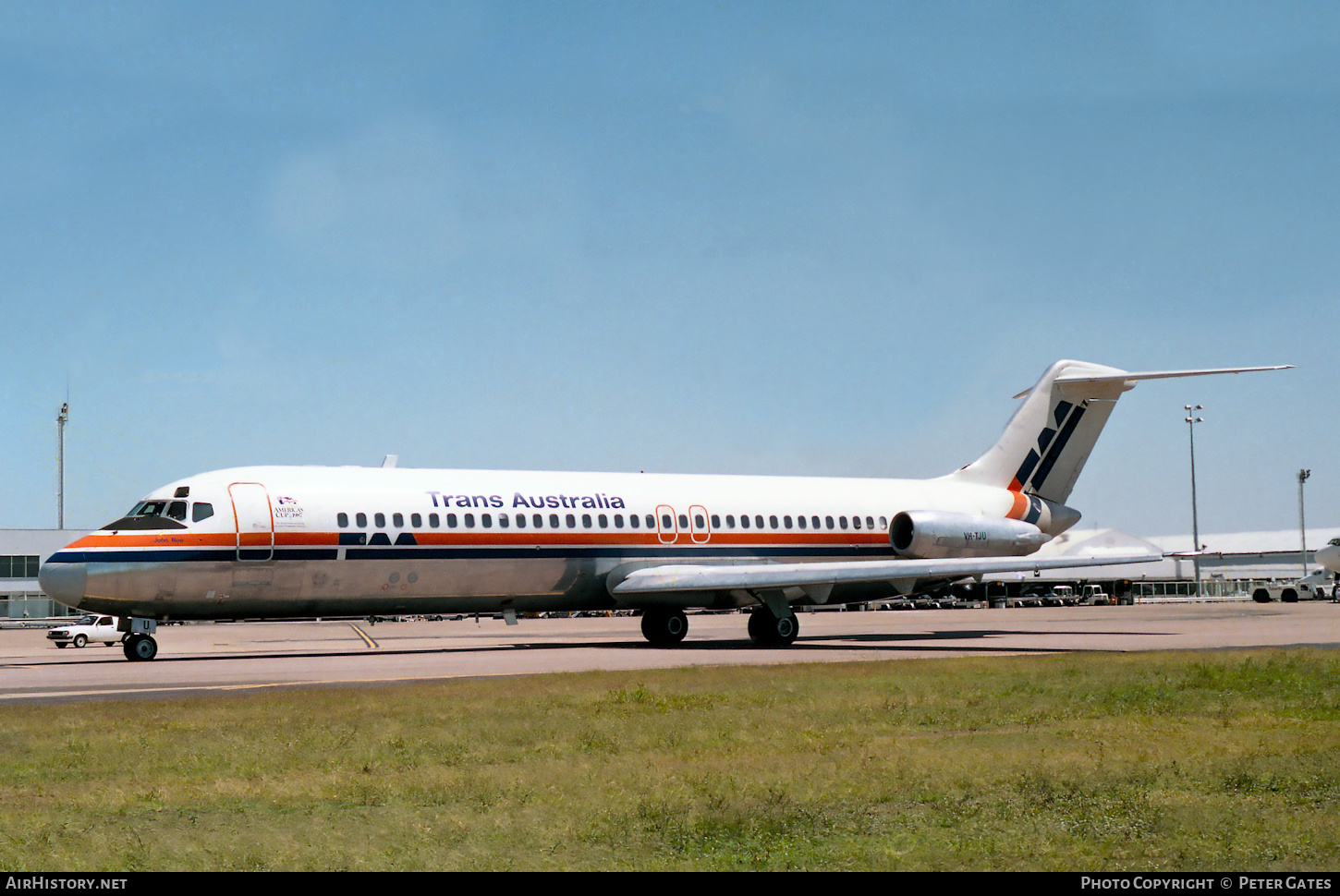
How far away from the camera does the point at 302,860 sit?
23.6 ft

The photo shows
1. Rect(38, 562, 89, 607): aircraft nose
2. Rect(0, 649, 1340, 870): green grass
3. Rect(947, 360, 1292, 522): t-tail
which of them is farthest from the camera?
Rect(947, 360, 1292, 522): t-tail

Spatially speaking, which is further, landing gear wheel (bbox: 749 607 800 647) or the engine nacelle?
the engine nacelle

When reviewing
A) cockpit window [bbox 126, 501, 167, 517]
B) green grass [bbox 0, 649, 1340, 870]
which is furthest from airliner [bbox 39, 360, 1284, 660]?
green grass [bbox 0, 649, 1340, 870]

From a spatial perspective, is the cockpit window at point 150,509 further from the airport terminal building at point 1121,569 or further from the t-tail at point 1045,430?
the t-tail at point 1045,430

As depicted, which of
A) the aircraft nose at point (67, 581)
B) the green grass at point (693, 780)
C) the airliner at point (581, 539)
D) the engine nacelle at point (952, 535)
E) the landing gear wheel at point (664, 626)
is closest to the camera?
the green grass at point (693, 780)

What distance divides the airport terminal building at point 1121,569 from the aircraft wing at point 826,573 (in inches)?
125

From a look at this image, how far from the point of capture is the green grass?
24.2 ft

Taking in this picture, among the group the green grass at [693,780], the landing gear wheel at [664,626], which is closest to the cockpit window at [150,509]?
the green grass at [693,780]

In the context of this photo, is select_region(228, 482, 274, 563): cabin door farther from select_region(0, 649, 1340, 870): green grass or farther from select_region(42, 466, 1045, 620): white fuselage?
select_region(0, 649, 1340, 870): green grass

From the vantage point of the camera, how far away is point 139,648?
27.8m

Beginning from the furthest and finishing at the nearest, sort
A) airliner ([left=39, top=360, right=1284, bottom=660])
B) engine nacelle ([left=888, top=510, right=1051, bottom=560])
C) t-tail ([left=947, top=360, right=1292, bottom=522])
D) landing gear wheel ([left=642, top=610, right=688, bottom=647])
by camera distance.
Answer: t-tail ([left=947, top=360, right=1292, bottom=522]) → engine nacelle ([left=888, top=510, right=1051, bottom=560]) → landing gear wheel ([left=642, top=610, right=688, bottom=647]) → airliner ([left=39, top=360, right=1284, bottom=660])

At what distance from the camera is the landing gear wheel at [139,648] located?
1088 inches

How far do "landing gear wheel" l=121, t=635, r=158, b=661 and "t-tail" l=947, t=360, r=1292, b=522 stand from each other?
2388cm

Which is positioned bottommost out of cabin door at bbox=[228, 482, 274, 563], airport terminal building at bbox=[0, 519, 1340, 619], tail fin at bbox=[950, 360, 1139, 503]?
airport terminal building at bbox=[0, 519, 1340, 619]
